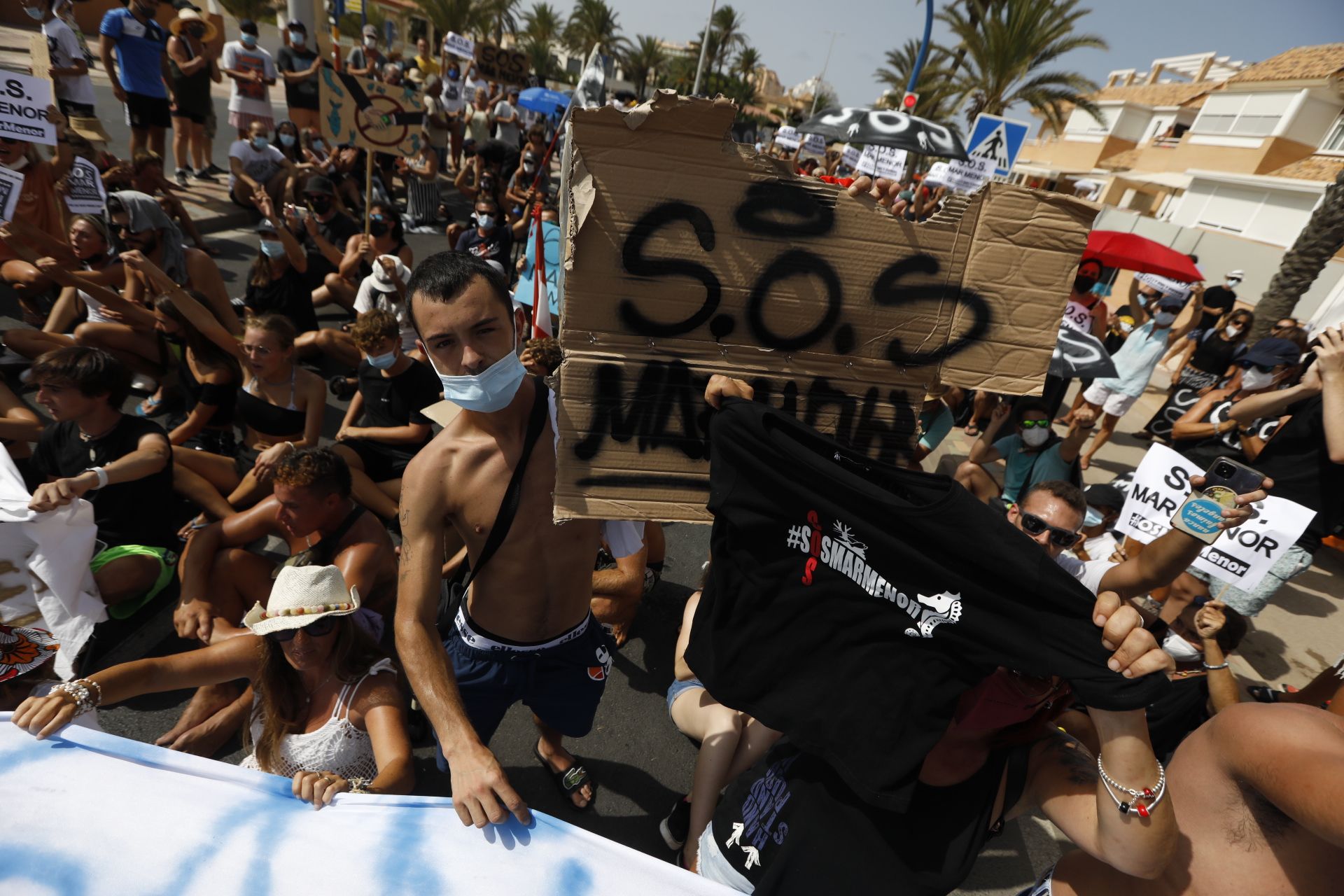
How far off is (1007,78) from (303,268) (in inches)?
748

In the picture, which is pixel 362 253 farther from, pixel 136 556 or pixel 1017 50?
pixel 1017 50

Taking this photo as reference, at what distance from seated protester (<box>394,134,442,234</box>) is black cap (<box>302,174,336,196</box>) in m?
3.45

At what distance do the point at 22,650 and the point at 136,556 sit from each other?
92cm

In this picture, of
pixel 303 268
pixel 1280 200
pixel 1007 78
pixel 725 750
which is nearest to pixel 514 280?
pixel 303 268

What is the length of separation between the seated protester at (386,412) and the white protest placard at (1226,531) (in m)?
3.92

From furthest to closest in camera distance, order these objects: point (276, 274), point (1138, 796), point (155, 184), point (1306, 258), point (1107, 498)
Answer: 1. point (1306, 258)
2. point (155, 184)
3. point (276, 274)
4. point (1107, 498)
5. point (1138, 796)

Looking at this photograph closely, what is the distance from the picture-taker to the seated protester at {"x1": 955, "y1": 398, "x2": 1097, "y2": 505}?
4.31 metres

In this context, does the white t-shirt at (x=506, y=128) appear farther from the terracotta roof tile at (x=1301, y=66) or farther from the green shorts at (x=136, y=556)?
the terracotta roof tile at (x=1301, y=66)

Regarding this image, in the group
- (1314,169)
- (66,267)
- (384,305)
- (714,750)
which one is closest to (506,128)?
(384,305)

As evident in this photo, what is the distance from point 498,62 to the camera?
14.8 meters

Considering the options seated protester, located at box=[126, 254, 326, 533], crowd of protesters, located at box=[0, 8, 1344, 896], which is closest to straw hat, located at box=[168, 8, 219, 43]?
crowd of protesters, located at box=[0, 8, 1344, 896]

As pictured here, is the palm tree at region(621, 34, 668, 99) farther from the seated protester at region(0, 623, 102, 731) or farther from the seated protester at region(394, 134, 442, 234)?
the seated protester at region(0, 623, 102, 731)

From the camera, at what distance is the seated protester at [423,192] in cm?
1130

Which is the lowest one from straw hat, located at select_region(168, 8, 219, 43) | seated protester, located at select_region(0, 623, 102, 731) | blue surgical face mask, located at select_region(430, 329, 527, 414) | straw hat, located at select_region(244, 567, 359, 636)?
seated protester, located at select_region(0, 623, 102, 731)
